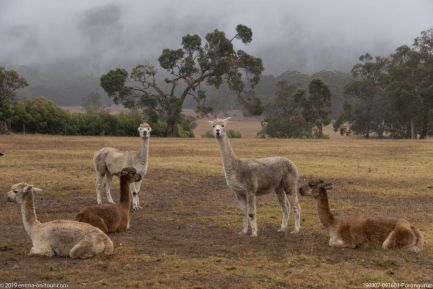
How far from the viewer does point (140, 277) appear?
27.3 feet

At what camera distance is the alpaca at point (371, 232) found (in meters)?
10.2

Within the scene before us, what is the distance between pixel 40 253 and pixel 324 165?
21050 mm

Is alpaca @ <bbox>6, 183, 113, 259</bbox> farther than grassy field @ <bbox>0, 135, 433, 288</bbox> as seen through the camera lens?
Yes

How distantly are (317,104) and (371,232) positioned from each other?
79.8 m

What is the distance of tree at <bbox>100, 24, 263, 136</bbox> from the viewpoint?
73.6 m

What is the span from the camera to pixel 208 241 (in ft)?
36.8

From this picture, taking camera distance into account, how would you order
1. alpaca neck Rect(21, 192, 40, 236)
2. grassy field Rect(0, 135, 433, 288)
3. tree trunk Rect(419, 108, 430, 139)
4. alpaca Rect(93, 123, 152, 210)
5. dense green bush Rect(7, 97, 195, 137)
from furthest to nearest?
1. tree trunk Rect(419, 108, 430, 139)
2. dense green bush Rect(7, 97, 195, 137)
3. alpaca Rect(93, 123, 152, 210)
4. alpaca neck Rect(21, 192, 40, 236)
5. grassy field Rect(0, 135, 433, 288)

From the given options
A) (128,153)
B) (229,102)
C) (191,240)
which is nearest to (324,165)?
(128,153)

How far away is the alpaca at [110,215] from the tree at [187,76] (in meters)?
59.9

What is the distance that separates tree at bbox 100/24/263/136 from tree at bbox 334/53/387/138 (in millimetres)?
21257

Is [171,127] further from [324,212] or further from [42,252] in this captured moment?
[42,252]

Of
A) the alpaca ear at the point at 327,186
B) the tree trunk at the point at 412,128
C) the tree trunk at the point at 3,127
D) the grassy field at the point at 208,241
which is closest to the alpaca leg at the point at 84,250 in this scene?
the grassy field at the point at 208,241

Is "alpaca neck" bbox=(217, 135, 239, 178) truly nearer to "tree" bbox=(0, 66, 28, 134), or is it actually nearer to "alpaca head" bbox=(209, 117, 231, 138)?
"alpaca head" bbox=(209, 117, 231, 138)

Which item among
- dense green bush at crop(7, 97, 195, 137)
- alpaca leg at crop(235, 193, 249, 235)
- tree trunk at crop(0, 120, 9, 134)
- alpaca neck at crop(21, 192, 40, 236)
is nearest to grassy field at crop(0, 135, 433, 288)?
alpaca leg at crop(235, 193, 249, 235)
